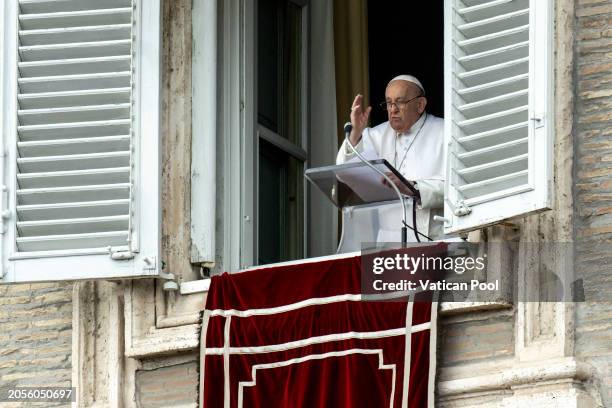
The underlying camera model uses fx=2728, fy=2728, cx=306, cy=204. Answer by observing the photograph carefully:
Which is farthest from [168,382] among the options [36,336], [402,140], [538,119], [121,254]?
[538,119]

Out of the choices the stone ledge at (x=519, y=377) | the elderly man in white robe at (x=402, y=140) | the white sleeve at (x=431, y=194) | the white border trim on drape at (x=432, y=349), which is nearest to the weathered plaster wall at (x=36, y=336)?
the elderly man in white robe at (x=402, y=140)

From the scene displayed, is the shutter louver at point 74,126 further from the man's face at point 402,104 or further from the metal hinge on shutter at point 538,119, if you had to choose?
the metal hinge on shutter at point 538,119

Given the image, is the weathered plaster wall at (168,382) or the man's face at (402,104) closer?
the weathered plaster wall at (168,382)

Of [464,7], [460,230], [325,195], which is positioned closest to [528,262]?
[460,230]

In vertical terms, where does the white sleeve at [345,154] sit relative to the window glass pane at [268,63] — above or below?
below

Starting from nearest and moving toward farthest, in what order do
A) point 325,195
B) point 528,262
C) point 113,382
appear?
1. point 528,262
2. point 113,382
3. point 325,195

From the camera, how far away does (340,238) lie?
12695 mm

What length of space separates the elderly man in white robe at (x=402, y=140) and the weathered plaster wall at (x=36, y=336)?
1390mm

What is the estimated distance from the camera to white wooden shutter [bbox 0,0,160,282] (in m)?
11.5

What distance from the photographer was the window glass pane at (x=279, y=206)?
12.3 meters

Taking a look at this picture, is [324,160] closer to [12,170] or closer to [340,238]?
[340,238]

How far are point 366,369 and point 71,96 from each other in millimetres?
1831

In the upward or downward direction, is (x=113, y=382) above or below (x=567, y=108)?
below

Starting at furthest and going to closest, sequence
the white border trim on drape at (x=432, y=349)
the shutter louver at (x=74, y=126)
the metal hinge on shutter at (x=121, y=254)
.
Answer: the shutter louver at (x=74, y=126), the metal hinge on shutter at (x=121, y=254), the white border trim on drape at (x=432, y=349)
